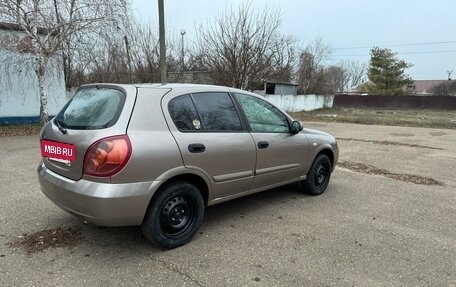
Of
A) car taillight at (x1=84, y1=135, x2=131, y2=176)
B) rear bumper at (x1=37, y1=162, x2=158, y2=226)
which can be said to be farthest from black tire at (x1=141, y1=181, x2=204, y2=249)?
car taillight at (x1=84, y1=135, x2=131, y2=176)

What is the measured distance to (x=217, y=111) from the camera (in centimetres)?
401

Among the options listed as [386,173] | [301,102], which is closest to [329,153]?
[386,173]

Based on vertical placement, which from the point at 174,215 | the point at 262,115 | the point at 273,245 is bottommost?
the point at 273,245

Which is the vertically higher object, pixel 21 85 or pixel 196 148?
pixel 21 85

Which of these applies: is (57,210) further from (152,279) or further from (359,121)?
(359,121)

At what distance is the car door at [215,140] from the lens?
354 cm

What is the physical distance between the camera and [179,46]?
2109 cm

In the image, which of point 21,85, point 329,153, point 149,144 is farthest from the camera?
point 21,85

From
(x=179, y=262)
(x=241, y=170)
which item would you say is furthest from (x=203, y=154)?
(x=179, y=262)

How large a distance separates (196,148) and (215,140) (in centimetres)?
28

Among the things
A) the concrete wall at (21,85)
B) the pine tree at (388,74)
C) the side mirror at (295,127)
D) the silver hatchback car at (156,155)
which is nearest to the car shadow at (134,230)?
the silver hatchback car at (156,155)

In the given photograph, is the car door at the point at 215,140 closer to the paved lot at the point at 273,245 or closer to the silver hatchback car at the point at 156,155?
the silver hatchback car at the point at 156,155

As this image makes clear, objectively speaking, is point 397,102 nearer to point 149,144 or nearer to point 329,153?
point 329,153

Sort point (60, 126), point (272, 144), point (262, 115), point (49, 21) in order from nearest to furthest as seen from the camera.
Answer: point (60, 126) < point (272, 144) < point (262, 115) < point (49, 21)
